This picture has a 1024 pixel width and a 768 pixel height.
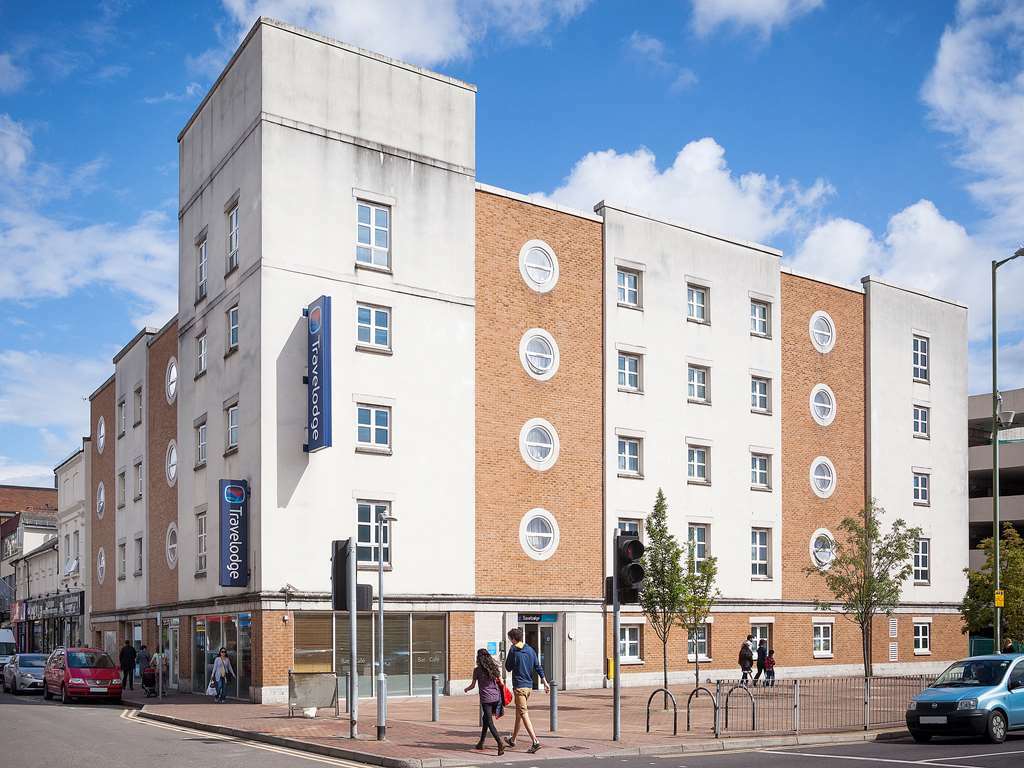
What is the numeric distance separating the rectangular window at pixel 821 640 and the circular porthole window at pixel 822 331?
10.7m

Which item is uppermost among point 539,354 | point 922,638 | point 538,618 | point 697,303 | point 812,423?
point 697,303

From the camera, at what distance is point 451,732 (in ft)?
67.2

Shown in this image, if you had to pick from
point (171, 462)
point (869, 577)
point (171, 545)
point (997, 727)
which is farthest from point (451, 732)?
point (171, 462)

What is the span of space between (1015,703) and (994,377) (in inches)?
536

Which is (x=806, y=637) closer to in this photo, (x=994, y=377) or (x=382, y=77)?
(x=994, y=377)

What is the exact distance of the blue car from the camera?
18.9 metres

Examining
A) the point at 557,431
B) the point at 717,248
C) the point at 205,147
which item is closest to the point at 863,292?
the point at 717,248

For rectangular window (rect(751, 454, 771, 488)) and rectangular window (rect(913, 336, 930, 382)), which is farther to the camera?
rectangular window (rect(913, 336, 930, 382))

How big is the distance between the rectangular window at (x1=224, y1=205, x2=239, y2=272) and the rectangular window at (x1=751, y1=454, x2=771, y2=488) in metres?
20.1

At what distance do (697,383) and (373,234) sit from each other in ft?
45.4

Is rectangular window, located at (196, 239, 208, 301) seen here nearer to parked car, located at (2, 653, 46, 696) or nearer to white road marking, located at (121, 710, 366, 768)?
parked car, located at (2, 653, 46, 696)

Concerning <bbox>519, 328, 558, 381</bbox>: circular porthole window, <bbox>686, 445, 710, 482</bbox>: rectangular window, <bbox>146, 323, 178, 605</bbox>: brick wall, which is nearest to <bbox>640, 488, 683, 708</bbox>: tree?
<bbox>519, 328, 558, 381</bbox>: circular porthole window

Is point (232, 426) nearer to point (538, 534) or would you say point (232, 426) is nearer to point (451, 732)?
point (538, 534)

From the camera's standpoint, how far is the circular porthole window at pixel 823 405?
43.5 metres
